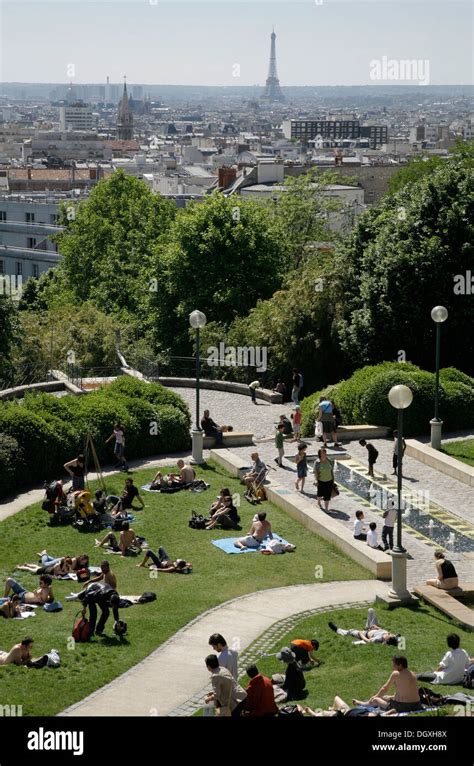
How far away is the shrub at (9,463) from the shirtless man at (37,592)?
7.21 m

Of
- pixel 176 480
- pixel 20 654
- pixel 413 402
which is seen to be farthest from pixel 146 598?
pixel 413 402

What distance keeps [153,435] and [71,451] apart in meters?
2.62

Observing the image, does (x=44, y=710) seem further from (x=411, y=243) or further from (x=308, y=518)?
(x=411, y=243)

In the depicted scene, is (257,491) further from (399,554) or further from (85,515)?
(399,554)

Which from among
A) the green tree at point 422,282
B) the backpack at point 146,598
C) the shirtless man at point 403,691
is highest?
the green tree at point 422,282

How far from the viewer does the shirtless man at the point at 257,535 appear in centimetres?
2658

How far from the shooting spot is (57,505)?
28406mm

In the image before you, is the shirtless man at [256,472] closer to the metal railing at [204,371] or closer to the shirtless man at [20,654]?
the shirtless man at [20,654]

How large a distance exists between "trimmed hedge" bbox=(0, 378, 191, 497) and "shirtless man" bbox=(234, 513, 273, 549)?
6.42 metres

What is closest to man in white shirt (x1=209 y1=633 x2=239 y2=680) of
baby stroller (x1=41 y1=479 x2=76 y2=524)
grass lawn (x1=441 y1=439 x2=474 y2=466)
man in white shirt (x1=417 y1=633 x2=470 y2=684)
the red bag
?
man in white shirt (x1=417 y1=633 x2=470 y2=684)

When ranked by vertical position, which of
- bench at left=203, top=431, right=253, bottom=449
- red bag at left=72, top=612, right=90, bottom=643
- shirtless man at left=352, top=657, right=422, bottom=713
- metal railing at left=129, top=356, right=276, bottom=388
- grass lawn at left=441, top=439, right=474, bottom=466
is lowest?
metal railing at left=129, top=356, right=276, bottom=388

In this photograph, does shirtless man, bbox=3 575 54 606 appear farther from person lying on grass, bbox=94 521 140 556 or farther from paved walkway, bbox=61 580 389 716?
person lying on grass, bbox=94 521 140 556

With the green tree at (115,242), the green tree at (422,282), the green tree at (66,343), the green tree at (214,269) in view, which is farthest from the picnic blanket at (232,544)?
the green tree at (115,242)

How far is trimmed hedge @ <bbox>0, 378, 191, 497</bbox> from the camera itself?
3120 centimetres
